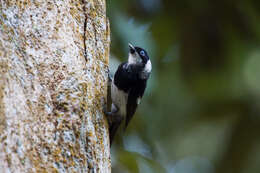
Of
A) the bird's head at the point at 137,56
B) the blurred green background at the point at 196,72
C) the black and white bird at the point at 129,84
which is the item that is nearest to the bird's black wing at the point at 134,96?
the black and white bird at the point at 129,84

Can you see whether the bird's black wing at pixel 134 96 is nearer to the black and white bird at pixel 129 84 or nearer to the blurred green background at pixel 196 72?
the black and white bird at pixel 129 84

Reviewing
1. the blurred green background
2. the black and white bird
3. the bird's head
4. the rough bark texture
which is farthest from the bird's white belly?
the blurred green background

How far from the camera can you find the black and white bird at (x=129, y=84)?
13.1ft

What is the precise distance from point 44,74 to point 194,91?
361cm

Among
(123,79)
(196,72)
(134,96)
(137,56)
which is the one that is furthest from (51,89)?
(196,72)

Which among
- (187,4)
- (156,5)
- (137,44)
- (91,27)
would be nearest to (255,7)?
(187,4)

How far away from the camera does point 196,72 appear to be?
19.4ft

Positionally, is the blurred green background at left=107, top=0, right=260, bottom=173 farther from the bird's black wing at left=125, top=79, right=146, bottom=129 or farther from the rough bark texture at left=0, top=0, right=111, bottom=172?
the rough bark texture at left=0, top=0, right=111, bottom=172

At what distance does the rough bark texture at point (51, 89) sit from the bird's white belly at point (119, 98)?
0.76 metres

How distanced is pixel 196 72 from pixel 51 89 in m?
3.50

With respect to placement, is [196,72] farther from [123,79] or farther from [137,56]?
[123,79]

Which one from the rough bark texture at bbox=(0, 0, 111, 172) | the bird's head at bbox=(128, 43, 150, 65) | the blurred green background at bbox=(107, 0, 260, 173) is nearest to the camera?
the rough bark texture at bbox=(0, 0, 111, 172)

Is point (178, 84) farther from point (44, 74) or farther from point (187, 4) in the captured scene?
point (44, 74)

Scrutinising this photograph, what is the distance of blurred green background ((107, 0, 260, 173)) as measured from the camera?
531cm
